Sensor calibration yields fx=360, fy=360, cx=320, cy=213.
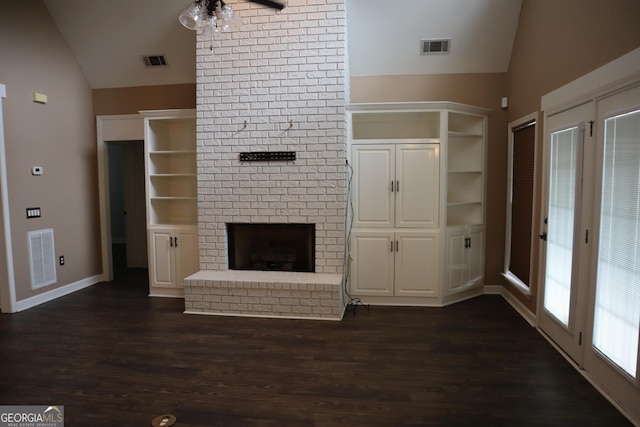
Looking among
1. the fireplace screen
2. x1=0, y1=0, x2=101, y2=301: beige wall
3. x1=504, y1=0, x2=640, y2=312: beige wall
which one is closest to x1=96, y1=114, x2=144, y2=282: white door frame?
x1=0, y1=0, x2=101, y2=301: beige wall

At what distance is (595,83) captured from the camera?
253 centimetres

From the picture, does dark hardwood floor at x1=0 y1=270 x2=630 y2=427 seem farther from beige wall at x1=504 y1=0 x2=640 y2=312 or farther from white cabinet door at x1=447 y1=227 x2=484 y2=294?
beige wall at x1=504 y1=0 x2=640 y2=312

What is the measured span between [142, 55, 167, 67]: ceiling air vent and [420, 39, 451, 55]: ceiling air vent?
10.7 ft

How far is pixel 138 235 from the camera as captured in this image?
20.2 feet

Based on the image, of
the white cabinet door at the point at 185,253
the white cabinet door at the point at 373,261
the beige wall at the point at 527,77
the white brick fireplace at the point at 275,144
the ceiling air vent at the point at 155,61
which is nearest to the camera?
the beige wall at the point at 527,77

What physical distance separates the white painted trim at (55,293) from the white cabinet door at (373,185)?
12.6 ft

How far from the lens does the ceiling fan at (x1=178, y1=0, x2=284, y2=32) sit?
7.16 ft

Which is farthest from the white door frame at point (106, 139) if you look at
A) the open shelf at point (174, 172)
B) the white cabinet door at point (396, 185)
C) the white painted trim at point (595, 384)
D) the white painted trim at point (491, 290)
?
the white painted trim at point (595, 384)

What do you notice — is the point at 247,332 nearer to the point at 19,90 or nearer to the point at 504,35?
the point at 19,90

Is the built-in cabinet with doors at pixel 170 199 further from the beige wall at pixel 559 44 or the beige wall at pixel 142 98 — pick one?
the beige wall at pixel 559 44

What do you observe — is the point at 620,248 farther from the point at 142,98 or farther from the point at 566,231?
the point at 142,98

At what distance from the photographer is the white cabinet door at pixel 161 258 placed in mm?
4582

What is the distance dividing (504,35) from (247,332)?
4.32 meters

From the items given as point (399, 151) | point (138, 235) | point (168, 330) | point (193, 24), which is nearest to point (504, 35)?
point (399, 151)
